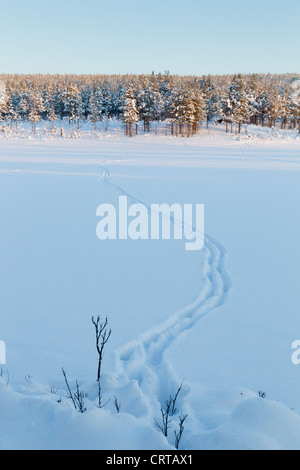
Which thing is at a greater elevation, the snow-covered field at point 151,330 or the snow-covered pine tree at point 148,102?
the snow-covered pine tree at point 148,102

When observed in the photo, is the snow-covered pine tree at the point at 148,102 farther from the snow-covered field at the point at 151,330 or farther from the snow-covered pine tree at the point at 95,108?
the snow-covered field at the point at 151,330

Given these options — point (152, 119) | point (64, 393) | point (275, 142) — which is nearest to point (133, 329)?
point (64, 393)

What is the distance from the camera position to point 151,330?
472cm

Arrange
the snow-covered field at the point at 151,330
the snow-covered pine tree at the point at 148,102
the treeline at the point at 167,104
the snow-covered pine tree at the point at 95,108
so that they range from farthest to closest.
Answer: the snow-covered pine tree at the point at 95,108
the snow-covered pine tree at the point at 148,102
the treeline at the point at 167,104
the snow-covered field at the point at 151,330

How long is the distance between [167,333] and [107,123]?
68.4m

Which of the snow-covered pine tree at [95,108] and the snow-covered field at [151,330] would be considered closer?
the snow-covered field at [151,330]

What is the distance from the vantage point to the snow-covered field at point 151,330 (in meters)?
2.56

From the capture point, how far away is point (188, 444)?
2.52m

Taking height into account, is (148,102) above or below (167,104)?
below

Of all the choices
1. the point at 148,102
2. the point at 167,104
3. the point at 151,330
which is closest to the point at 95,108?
the point at 148,102

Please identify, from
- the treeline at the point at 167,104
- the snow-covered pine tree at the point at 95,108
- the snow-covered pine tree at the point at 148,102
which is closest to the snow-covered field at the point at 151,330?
the treeline at the point at 167,104

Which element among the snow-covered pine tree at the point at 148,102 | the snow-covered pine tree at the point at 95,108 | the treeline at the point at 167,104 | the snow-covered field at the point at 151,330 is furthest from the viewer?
the snow-covered pine tree at the point at 95,108

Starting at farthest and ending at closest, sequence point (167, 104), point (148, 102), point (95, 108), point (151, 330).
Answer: point (95, 108) < point (167, 104) < point (148, 102) < point (151, 330)

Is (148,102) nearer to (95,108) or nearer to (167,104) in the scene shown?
(167,104)
